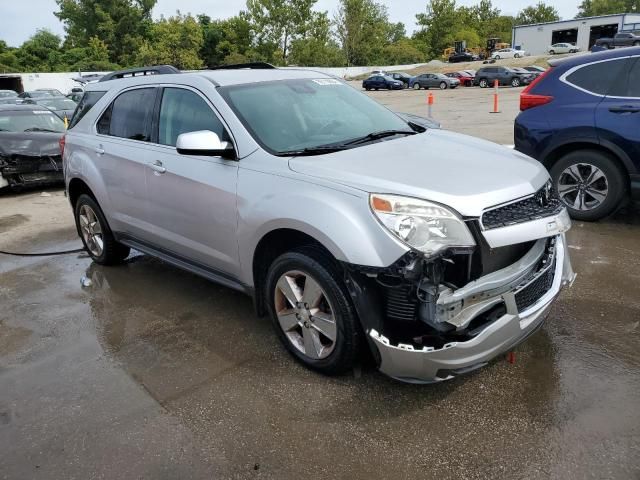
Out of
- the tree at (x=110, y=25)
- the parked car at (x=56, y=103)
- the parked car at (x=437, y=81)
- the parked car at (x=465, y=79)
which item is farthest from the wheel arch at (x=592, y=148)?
the tree at (x=110, y=25)

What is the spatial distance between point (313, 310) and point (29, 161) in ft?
27.3

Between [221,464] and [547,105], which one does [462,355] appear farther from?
[547,105]

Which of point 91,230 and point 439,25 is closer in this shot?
point 91,230

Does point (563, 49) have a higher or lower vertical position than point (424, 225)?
lower

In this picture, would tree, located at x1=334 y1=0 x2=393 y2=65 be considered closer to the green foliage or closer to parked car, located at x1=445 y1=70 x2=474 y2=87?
the green foliage

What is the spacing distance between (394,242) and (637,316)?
89.7 inches

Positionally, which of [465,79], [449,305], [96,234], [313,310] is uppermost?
[449,305]

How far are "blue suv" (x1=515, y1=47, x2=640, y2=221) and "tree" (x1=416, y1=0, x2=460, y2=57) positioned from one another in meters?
93.8

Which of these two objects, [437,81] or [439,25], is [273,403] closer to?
[437,81]

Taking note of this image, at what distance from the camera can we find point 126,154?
15.1ft

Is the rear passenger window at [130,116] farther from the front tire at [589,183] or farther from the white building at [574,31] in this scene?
the white building at [574,31]

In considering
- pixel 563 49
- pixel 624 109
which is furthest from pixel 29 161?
pixel 563 49

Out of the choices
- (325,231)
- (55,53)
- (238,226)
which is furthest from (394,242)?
(55,53)

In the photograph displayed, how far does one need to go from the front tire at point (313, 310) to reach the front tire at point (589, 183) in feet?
11.8
